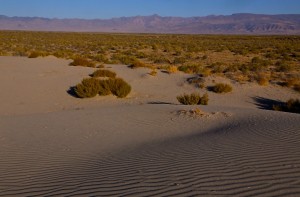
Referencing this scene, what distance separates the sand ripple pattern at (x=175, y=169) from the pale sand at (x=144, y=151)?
0.05ft

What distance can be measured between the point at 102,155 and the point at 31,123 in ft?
14.5

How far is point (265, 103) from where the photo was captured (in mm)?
17078

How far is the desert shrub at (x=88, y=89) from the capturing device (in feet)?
54.5

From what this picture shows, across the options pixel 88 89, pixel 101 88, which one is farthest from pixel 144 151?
pixel 101 88

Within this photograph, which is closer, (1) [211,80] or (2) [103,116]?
(2) [103,116]

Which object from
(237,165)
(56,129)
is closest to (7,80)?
(56,129)

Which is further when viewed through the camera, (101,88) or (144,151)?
(101,88)

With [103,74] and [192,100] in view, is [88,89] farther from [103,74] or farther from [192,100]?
Answer: [192,100]

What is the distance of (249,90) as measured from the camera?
1894cm

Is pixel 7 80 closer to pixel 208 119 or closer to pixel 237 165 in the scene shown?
pixel 208 119

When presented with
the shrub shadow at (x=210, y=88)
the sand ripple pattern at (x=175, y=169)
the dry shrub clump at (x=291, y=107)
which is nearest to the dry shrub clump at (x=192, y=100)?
the dry shrub clump at (x=291, y=107)

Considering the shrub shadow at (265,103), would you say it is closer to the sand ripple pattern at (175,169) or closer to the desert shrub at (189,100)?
the desert shrub at (189,100)

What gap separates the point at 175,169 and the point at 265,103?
1183 cm

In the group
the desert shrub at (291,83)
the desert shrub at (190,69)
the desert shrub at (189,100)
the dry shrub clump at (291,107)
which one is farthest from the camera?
the desert shrub at (190,69)
